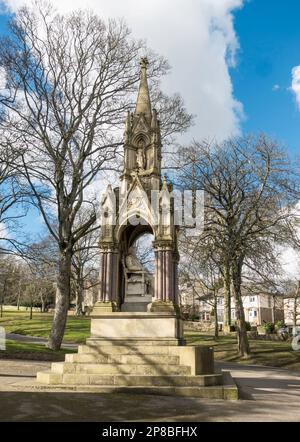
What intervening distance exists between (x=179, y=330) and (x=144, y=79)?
383 inches

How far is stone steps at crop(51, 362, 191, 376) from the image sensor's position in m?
10.2

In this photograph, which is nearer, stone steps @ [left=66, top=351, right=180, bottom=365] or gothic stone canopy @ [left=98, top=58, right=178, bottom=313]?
stone steps @ [left=66, top=351, right=180, bottom=365]

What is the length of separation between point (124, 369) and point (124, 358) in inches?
14.2

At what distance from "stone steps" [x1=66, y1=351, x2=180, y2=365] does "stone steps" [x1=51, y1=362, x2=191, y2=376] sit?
0.15m

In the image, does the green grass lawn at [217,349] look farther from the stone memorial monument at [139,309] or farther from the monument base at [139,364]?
the monument base at [139,364]

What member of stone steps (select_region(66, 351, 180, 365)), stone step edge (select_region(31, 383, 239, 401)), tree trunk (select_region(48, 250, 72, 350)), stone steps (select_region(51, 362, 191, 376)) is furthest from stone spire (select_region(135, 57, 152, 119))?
stone step edge (select_region(31, 383, 239, 401))

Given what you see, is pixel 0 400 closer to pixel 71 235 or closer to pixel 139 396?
pixel 139 396

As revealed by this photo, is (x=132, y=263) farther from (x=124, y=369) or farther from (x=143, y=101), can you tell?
(x=143, y=101)

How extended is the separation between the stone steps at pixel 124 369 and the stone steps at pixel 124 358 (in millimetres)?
147

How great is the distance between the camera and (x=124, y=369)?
10.4 meters

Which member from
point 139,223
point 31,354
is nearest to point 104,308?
point 139,223

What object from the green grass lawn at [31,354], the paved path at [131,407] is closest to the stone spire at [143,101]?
the paved path at [131,407]

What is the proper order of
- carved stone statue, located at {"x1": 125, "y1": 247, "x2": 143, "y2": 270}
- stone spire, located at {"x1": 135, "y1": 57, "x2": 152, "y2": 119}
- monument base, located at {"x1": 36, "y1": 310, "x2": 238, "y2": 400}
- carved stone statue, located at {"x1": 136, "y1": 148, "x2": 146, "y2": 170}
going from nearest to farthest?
monument base, located at {"x1": 36, "y1": 310, "x2": 238, "y2": 400} → carved stone statue, located at {"x1": 125, "y1": 247, "x2": 143, "y2": 270} → carved stone statue, located at {"x1": 136, "y1": 148, "x2": 146, "y2": 170} → stone spire, located at {"x1": 135, "y1": 57, "x2": 152, "y2": 119}

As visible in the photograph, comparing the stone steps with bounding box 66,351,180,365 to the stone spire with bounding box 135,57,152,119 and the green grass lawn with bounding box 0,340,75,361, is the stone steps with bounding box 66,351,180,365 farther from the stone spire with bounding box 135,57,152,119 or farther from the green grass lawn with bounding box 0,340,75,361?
the stone spire with bounding box 135,57,152,119
